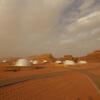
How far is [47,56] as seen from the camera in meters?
106

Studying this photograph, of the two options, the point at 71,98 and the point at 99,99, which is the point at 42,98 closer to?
the point at 71,98

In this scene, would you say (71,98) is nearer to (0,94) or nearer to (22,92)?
(22,92)

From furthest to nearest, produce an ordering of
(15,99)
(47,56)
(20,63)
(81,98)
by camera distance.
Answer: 1. (47,56)
2. (20,63)
3. (81,98)
4. (15,99)

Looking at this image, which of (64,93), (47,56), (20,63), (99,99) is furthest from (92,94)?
(47,56)

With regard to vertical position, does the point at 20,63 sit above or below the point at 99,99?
above

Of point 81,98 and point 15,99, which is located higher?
point 15,99

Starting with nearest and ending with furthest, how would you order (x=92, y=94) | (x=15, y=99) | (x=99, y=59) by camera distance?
1. (x=15, y=99)
2. (x=92, y=94)
3. (x=99, y=59)

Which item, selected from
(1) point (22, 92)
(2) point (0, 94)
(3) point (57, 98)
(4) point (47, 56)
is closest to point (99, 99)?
(3) point (57, 98)

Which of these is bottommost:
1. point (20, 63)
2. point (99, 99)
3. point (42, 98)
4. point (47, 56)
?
point (99, 99)


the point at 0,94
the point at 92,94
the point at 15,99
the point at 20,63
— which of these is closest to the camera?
the point at 15,99

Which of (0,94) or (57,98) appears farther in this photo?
(57,98)

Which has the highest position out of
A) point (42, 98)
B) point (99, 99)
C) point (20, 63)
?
point (20, 63)

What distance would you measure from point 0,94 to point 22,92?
1.49 m

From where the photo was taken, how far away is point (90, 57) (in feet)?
329
